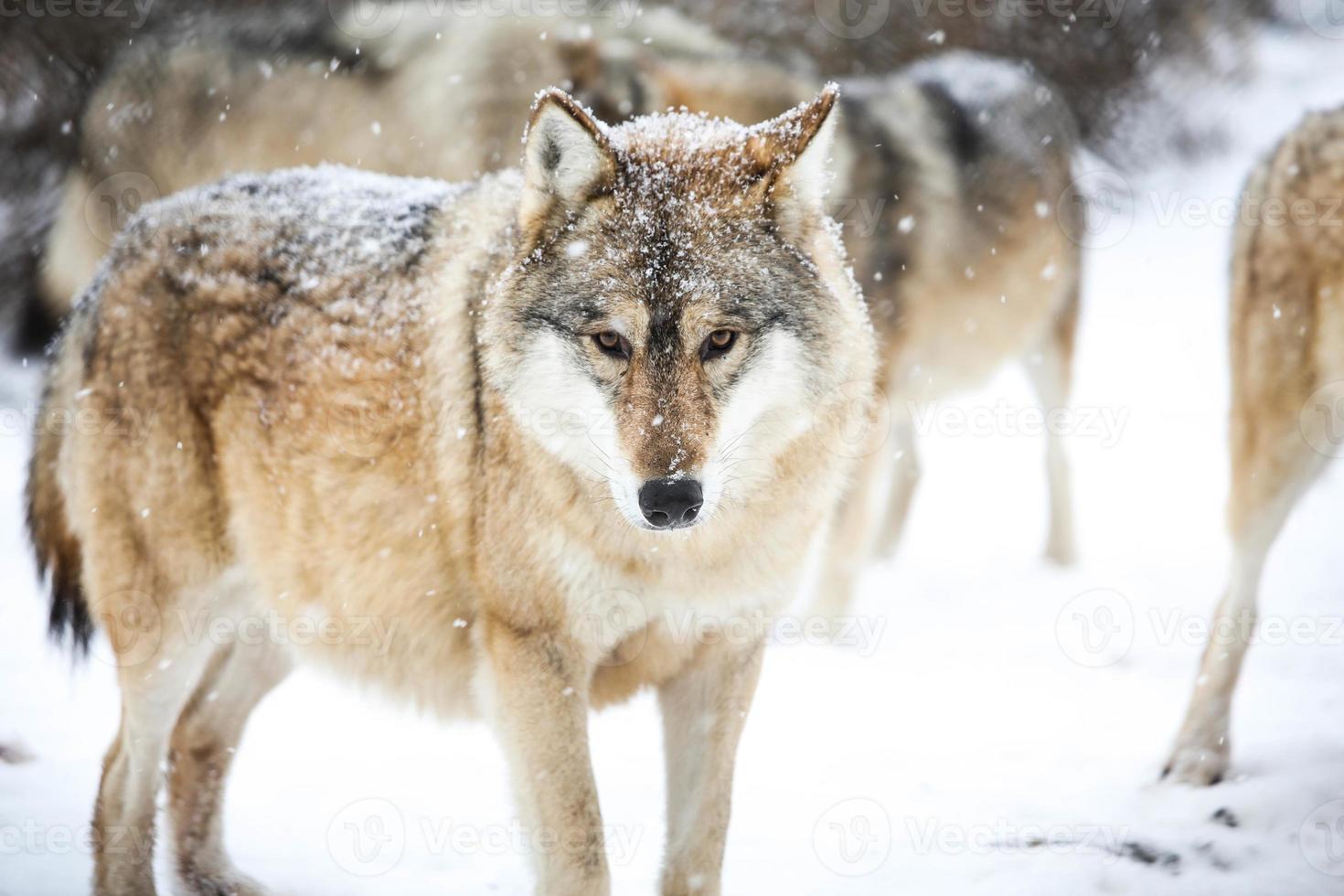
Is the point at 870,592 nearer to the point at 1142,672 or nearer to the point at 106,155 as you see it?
the point at 1142,672

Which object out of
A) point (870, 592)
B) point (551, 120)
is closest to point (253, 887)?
point (551, 120)

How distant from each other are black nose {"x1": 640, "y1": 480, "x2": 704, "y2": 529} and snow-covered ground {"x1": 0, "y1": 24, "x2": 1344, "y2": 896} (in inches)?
47.1

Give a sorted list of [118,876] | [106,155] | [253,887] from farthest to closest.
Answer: [106,155], [253,887], [118,876]

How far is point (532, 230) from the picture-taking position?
2.63m

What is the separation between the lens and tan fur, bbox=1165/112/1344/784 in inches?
133

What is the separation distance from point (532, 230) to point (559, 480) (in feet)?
2.00

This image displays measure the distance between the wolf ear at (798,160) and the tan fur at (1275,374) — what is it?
1723mm

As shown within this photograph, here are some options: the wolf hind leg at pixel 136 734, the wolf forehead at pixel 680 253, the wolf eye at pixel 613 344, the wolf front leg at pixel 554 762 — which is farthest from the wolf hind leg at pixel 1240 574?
the wolf hind leg at pixel 136 734

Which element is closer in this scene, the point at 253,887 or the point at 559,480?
the point at 559,480

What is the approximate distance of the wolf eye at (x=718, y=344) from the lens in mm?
2482

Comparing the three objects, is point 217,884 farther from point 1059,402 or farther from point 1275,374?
point 1059,402

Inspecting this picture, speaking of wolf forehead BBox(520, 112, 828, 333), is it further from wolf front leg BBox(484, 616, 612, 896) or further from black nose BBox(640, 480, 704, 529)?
wolf front leg BBox(484, 616, 612, 896)

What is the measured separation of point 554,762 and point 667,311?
3.67ft

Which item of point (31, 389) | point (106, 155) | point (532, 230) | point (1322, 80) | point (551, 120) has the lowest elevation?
point (532, 230)
